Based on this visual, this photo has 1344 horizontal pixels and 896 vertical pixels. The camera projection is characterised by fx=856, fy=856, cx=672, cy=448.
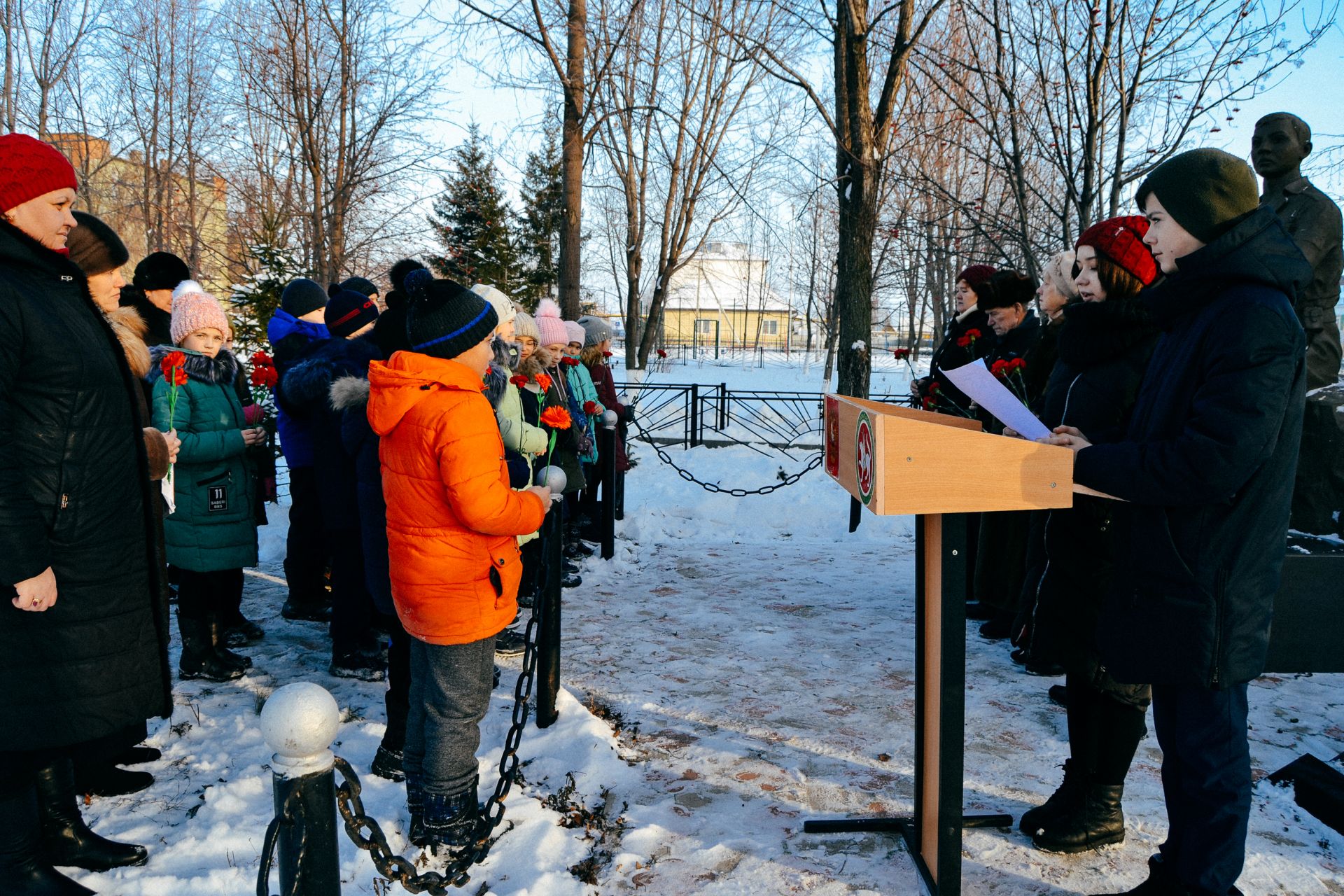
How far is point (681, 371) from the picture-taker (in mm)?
36094

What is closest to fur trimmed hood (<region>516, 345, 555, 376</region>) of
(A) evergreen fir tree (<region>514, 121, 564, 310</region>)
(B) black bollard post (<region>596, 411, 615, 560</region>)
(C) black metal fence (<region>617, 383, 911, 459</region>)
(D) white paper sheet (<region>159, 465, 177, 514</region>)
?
(B) black bollard post (<region>596, 411, 615, 560</region>)

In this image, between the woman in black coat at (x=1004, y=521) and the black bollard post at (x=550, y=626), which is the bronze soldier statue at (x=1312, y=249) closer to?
the woman in black coat at (x=1004, y=521)

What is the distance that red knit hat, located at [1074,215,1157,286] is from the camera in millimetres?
2965

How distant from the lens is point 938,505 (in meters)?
2.29

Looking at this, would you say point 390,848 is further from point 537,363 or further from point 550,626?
point 537,363

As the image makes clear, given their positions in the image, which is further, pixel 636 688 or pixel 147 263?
pixel 147 263

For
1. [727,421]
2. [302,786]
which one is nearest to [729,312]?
[727,421]

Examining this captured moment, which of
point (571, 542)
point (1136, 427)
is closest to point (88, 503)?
point (1136, 427)

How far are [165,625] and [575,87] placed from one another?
8.72m

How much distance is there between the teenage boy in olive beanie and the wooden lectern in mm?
287

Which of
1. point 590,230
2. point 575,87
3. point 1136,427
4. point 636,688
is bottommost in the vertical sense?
point 636,688

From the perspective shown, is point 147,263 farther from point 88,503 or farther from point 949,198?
point 949,198

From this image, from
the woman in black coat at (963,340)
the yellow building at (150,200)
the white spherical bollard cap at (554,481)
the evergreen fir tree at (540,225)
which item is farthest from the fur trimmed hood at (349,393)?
the evergreen fir tree at (540,225)

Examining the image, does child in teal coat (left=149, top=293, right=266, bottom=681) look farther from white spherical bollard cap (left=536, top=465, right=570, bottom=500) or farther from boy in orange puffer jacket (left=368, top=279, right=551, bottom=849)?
white spherical bollard cap (left=536, top=465, right=570, bottom=500)
